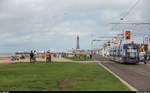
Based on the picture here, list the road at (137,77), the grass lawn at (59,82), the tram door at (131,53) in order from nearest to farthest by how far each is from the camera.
→ the grass lawn at (59,82), the road at (137,77), the tram door at (131,53)

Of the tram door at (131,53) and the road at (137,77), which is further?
the tram door at (131,53)

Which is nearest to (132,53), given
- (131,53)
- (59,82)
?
(131,53)

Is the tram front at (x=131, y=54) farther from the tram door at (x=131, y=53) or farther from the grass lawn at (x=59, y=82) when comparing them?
the grass lawn at (x=59, y=82)

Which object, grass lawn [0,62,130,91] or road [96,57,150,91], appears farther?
road [96,57,150,91]

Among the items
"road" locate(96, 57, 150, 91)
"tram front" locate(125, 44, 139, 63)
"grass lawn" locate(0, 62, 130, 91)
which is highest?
"tram front" locate(125, 44, 139, 63)

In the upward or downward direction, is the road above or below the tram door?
below

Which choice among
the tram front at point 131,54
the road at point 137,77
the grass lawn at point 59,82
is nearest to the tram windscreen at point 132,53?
the tram front at point 131,54

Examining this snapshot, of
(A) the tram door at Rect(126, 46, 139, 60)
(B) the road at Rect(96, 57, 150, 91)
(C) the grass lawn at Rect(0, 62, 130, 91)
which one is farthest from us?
(A) the tram door at Rect(126, 46, 139, 60)

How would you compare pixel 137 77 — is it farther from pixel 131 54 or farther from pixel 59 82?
pixel 131 54

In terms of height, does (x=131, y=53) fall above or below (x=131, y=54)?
above

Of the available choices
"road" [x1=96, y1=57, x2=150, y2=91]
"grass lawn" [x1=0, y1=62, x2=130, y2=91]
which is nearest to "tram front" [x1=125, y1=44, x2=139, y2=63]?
"road" [x1=96, y1=57, x2=150, y2=91]

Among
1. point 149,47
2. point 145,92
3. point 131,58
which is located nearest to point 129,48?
point 131,58

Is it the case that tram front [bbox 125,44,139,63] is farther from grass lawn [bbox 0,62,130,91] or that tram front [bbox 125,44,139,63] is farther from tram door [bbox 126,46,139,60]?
grass lawn [bbox 0,62,130,91]

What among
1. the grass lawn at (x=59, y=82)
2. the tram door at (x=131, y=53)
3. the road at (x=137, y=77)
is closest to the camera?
the grass lawn at (x=59, y=82)
